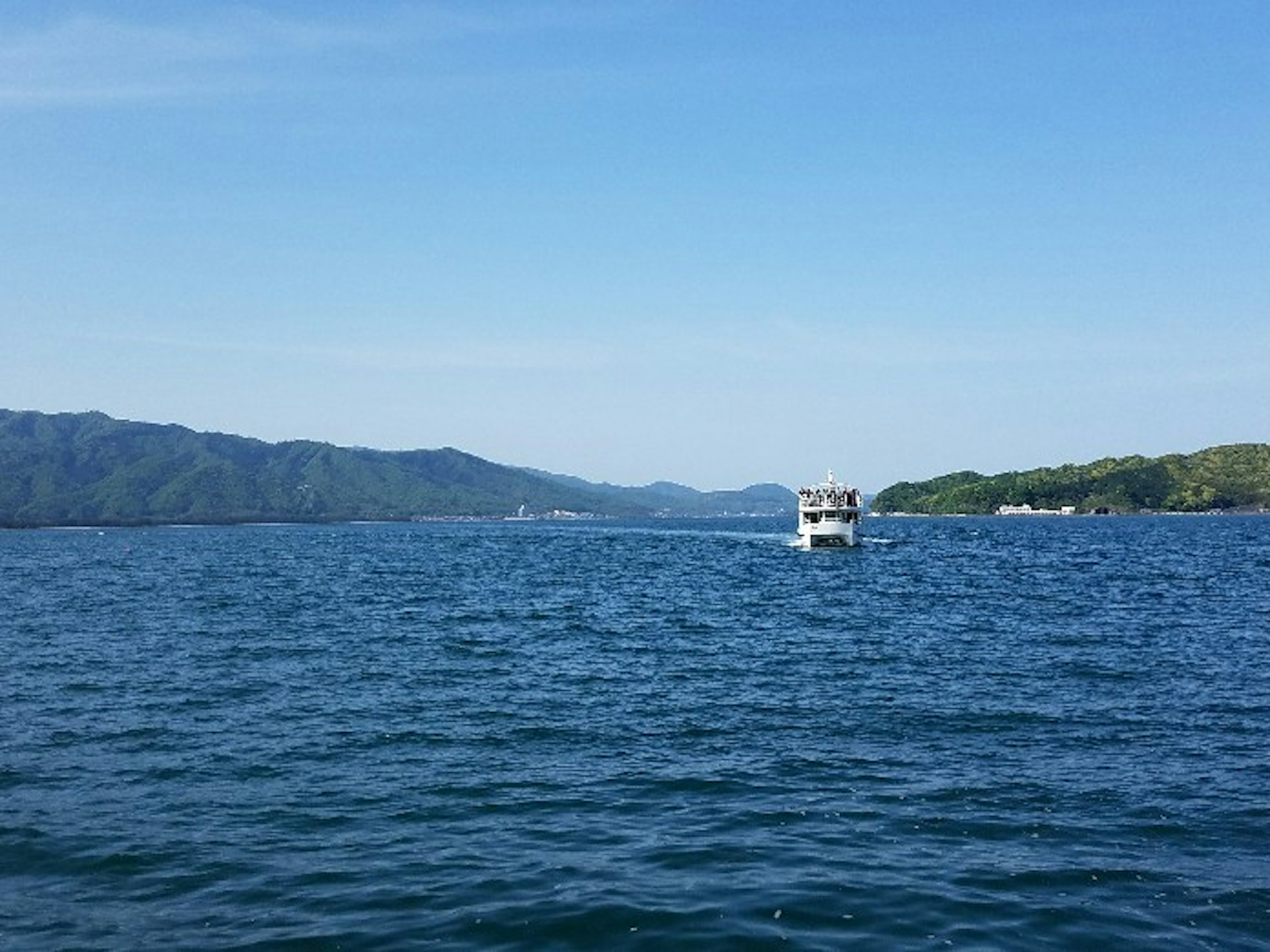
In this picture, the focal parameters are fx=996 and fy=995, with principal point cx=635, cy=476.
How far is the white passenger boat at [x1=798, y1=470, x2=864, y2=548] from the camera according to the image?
14700cm

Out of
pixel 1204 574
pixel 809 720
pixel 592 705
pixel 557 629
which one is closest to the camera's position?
pixel 809 720

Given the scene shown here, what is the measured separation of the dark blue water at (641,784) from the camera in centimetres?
1702

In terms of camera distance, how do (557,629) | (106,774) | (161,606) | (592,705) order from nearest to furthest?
1. (106,774)
2. (592,705)
3. (557,629)
4. (161,606)

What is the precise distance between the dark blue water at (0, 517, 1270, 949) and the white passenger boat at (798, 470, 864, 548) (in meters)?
86.2

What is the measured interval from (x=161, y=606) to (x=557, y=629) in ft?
113

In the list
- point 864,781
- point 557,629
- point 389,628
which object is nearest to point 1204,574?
point 557,629

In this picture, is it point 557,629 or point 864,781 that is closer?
point 864,781

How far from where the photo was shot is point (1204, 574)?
93.4 meters

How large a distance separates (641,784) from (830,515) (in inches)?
5034

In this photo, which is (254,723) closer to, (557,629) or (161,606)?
(557,629)

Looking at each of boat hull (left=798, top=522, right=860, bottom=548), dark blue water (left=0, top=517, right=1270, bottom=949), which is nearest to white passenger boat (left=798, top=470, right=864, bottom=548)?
boat hull (left=798, top=522, right=860, bottom=548)

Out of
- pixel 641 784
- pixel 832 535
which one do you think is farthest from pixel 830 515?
pixel 641 784

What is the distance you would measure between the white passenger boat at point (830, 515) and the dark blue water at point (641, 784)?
8618 cm

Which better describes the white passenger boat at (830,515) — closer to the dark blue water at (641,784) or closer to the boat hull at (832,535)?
the boat hull at (832,535)
